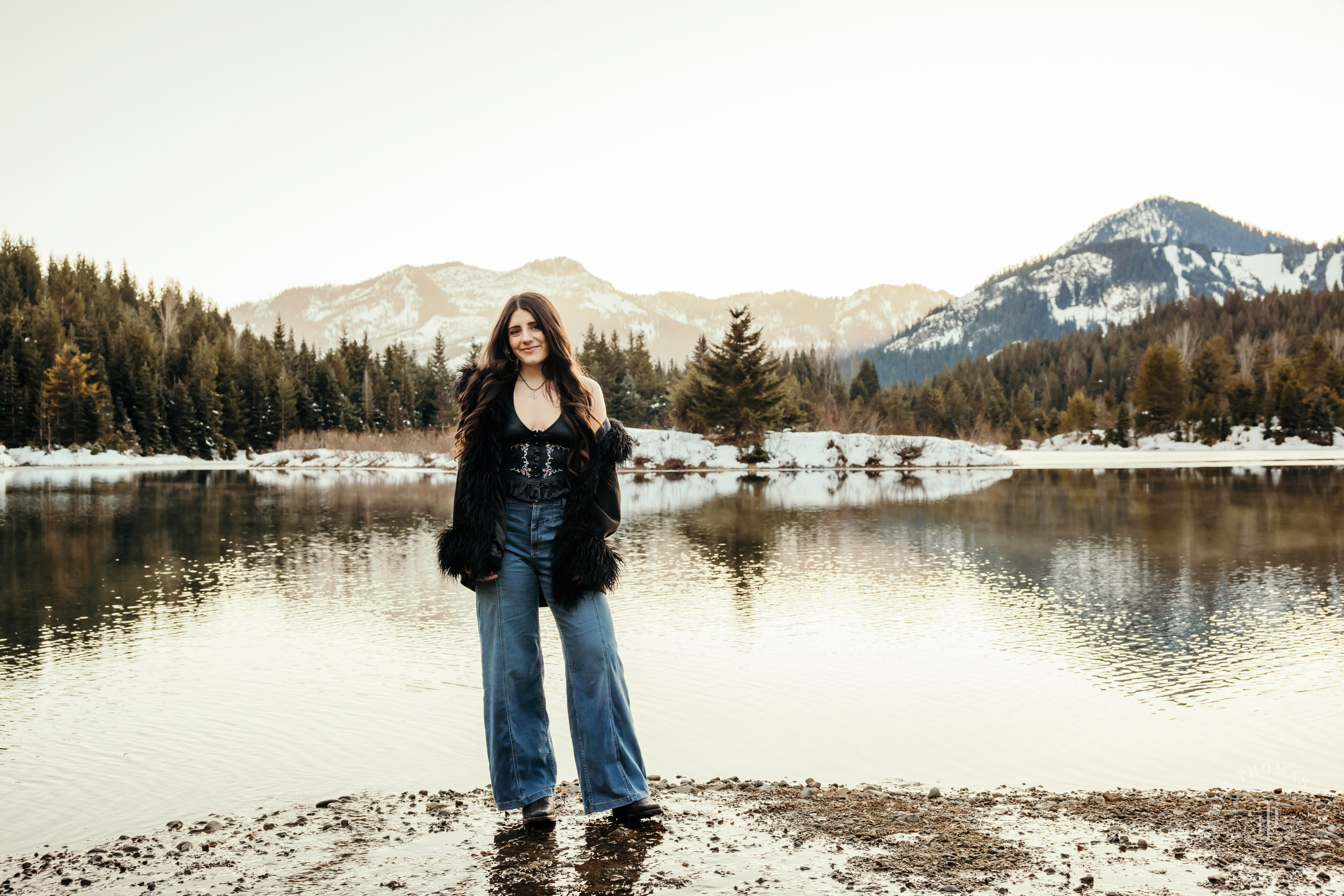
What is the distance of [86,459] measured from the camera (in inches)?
2539

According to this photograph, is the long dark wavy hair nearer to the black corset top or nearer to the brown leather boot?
the black corset top

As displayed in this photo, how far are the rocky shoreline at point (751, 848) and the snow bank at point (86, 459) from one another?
6789 centimetres

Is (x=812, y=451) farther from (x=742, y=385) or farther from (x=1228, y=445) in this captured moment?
(x=1228, y=445)

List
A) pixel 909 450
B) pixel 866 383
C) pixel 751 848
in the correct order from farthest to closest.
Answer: pixel 866 383 < pixel 909 450 < pixel 751 848

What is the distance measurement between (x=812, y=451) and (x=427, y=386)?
57.2 meters

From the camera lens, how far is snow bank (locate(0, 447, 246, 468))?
61312 millimetres

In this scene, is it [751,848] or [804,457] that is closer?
[751,848]

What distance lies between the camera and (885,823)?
153 inches

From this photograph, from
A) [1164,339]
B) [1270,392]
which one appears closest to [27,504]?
[1270,392]

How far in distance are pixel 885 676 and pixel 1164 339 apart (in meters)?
142

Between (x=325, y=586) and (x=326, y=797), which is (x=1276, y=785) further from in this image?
(x=325, y=586)

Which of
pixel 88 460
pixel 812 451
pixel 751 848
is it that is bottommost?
pixel 751 848

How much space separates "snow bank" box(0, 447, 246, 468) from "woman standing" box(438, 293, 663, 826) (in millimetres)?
68406

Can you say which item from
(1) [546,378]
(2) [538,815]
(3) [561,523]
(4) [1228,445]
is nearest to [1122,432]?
(4) [1228,445]
